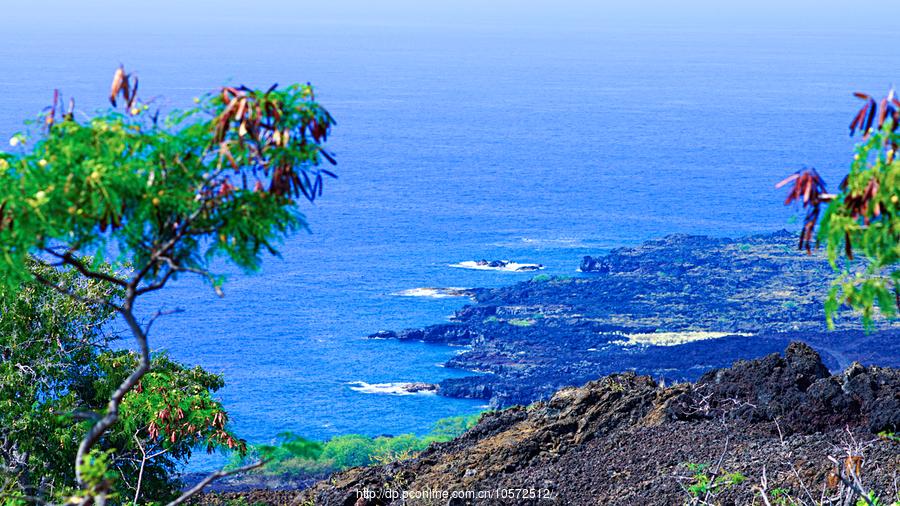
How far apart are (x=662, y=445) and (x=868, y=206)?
12.6m

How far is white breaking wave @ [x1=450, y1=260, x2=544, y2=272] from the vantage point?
97.1m

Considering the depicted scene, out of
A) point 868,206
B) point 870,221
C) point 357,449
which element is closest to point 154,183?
point 868,206

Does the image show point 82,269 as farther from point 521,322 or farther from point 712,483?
point 521,322

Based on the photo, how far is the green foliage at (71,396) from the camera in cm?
2088

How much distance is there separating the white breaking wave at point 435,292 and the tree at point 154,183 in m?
78.3

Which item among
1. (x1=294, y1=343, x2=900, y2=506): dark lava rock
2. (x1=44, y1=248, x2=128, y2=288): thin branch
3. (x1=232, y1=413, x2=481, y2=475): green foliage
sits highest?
(x1=44, y1=248, x2=128, y2=288): thin branch

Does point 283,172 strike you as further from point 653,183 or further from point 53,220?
point 653,183

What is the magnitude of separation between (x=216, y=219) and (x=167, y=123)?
0.86 meters

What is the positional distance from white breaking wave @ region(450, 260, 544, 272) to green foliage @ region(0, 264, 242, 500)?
7382 centimetres

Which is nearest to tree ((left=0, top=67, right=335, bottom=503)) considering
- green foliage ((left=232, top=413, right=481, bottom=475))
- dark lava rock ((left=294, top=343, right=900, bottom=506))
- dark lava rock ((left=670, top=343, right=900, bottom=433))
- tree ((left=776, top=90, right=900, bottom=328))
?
tree ((left=776, top=90, right=900, bottom=328))

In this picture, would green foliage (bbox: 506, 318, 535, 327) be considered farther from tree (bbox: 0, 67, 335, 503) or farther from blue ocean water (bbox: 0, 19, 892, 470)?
tree (bbox: 0, 67, 335, 503)

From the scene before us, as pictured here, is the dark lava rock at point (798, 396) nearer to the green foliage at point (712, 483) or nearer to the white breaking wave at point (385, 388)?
the green foliage at point (712, 483)

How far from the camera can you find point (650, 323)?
80875 mm

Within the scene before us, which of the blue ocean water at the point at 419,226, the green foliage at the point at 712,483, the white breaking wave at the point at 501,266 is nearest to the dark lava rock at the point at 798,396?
the green foliage at the point at 712,483
